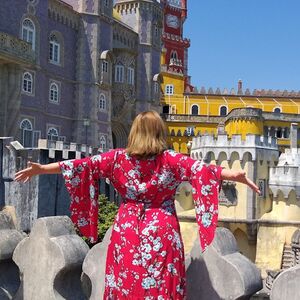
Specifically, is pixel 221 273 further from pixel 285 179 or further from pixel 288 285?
pixel 285 179

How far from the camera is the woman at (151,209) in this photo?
12.9ft

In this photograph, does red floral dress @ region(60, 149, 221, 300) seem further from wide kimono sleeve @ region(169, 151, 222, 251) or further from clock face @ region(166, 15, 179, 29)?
clock face @ region(166, 15, 179, 29)

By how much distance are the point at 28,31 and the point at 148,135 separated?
99.9ft

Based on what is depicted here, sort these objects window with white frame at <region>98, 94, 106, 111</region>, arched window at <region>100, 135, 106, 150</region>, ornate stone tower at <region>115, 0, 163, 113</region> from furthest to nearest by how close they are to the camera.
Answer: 1. ornate stone tower at <region>115, 0, 163, 113</region>
2. arched window at <region>100, 135, 106, 150</region>
3. window with white frame at <region>98, 94, 106, 111</region>

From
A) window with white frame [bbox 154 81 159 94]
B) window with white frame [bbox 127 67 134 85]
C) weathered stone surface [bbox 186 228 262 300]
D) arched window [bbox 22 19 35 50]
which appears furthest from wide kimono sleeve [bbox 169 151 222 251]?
window with white frame [bbox 154 81 159 94]

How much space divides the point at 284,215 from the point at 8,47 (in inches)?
624

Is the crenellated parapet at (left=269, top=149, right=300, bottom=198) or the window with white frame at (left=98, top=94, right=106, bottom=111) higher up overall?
the window with white frame at (left=98, top=94, right=106, bottom=111)

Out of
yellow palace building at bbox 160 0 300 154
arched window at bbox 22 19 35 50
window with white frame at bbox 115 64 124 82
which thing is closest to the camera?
arched window at bbox 22 19 35 50

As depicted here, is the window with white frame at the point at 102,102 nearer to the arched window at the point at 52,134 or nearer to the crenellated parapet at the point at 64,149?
the arched window at the point at 52,134

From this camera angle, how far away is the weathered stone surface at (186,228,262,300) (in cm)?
387

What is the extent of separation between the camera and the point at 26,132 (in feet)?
107

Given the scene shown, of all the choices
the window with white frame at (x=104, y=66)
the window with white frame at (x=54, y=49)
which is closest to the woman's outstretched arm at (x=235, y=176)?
the window with white frame at (x=54, y=49)

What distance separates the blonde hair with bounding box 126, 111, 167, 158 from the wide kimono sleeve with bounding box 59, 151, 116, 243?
10.0 inches

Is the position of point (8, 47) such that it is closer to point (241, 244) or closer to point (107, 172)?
point (241, 244)
